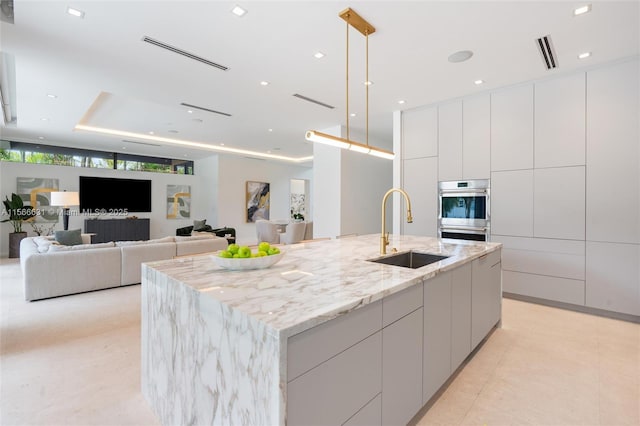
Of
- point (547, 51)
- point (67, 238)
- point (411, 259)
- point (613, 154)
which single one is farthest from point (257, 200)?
point (613, 154)

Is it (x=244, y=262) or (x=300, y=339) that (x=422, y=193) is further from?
(x=300, y=339)

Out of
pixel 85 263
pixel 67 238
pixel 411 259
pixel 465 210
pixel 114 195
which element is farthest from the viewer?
pixel 114 195

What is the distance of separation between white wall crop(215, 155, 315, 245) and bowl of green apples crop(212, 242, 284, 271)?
7.87 metres

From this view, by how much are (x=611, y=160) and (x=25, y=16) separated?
5710mm

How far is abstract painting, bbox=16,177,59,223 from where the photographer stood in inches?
287

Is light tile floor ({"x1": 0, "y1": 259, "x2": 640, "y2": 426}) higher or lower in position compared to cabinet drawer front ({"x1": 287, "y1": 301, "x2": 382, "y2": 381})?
lower

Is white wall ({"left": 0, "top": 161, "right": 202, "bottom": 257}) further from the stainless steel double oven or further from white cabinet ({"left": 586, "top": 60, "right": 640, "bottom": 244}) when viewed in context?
white cabinet ({"left": 586, "top": 60, "right": 640, "bottom": 244})

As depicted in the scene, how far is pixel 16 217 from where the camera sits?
699 centimetres

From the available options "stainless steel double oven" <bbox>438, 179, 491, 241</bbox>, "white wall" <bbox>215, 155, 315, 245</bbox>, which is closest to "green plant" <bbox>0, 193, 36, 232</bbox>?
"white wall" <bbox>215, 155, 315, 245</bbox>

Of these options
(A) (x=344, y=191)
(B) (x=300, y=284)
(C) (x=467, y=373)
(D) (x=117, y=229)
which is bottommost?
(C) (x=467, y=373)

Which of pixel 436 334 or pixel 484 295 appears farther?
pixel 484 295

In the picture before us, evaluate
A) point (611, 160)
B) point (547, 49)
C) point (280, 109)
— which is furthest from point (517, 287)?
point (280, 109)

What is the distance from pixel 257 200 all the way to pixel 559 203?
8272 millimetres

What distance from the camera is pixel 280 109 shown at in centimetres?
506
